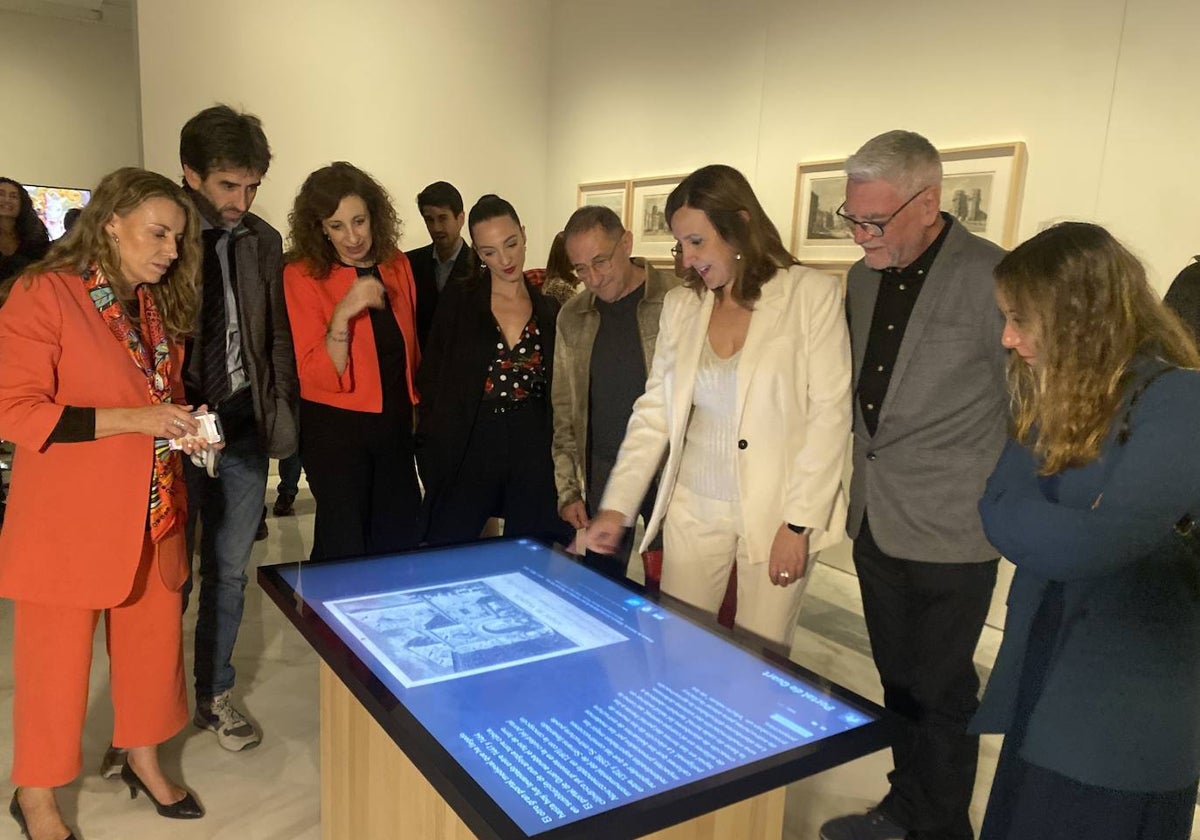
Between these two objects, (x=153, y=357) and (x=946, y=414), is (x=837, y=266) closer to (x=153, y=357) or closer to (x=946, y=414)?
(x=946, y=414)

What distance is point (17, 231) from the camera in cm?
432

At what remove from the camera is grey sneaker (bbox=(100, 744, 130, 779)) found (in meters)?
2.36

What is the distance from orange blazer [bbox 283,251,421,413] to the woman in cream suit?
0.97 m

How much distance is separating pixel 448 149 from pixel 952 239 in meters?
4.24

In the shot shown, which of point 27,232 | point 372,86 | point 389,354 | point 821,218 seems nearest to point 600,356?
point 389,354

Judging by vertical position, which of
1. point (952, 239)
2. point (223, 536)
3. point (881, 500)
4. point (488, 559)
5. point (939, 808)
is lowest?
point (939, 808)

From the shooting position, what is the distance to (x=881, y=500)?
1938 millimetres

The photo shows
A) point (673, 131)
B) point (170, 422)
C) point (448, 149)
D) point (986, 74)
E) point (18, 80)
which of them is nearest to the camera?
point (170, 422)

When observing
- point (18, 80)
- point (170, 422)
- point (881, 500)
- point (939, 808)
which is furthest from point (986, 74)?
point (18, 80)

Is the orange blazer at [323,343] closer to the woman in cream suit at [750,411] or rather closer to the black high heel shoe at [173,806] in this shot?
the woman in cream suit at [750,411]

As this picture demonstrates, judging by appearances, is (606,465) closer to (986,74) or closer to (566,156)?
(986,74)

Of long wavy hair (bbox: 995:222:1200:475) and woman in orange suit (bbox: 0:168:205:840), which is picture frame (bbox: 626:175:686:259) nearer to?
woman in orange suit (bbox: 0:168:205:840)

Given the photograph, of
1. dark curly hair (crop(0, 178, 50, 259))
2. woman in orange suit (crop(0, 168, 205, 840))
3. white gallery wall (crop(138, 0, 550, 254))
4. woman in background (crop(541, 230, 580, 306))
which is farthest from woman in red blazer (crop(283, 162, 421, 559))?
dark curly hair (crop(0, 178, 50, 259))

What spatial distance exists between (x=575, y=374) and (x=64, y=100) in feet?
23.9
